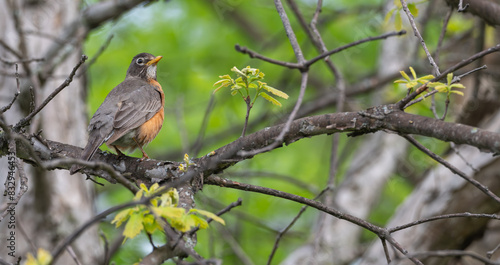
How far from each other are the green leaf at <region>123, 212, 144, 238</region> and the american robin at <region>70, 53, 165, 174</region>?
2.00 m

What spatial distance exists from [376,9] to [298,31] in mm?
1288

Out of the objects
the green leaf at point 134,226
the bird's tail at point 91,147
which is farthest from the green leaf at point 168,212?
the bird's tail at point 91,147

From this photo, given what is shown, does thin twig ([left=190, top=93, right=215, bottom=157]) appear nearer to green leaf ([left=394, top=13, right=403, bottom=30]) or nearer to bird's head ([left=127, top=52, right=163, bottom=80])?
bird's head ([left=127, top=52, right=163, bottom=80])

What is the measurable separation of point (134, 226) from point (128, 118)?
2940 mm

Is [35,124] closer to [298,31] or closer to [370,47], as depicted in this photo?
[298,31]

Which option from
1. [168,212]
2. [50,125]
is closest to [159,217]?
[168,212]

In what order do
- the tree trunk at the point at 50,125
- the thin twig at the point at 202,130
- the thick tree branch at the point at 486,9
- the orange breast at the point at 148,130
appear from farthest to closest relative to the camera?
the tree trunk at the point at 50,125
the orange breast at the point at 148,130
the thin twig at the point at 202,130
the thick tree branch at the point at 486,9

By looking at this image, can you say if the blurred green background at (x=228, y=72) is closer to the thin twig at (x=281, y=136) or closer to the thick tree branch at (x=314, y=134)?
the thick tree branch at (x=314, y=134)

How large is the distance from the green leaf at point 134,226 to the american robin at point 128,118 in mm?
2004

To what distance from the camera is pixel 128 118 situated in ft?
17.4

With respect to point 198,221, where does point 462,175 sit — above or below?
above

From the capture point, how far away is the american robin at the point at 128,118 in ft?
16.5

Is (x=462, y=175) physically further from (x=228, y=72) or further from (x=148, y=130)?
(x=228, y=72)

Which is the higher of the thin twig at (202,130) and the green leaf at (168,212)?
the thin twig at (202,130)
